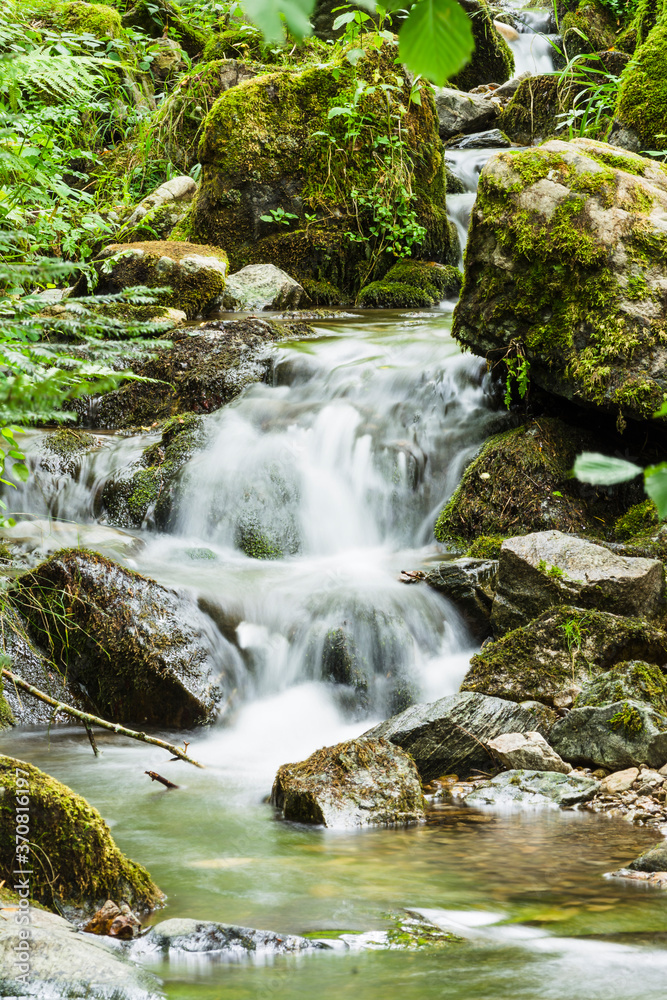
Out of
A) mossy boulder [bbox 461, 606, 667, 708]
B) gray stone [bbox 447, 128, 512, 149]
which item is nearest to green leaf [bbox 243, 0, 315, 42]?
mossy boulder [bbox 461, 606, 667, 708]

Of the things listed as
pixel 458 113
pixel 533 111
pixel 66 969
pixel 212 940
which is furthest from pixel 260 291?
pixel 66 969

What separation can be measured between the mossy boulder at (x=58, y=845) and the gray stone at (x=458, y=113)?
13.7m

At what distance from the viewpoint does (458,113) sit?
13.8 m

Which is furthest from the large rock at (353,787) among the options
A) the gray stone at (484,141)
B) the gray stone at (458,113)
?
the gray stone at (458,113)

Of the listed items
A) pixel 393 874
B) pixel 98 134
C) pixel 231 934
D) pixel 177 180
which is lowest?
pixel 393 874

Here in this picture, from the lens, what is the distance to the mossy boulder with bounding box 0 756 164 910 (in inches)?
84.8

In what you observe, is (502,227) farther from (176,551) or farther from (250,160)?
(250,160)

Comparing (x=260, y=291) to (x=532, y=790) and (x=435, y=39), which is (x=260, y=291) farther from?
(x=435, y=39)

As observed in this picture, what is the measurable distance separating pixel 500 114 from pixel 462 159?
2174 mm

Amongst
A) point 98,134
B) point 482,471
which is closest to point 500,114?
point 98,134

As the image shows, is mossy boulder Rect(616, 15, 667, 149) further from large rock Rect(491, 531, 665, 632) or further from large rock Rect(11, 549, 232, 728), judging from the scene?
large rock Rect(11, 549, 232, 728)

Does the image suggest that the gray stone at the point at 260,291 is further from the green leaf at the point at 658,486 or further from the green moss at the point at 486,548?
the green leaf at the point at 658,486

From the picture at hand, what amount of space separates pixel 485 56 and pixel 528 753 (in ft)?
50.3

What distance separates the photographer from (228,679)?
4.75 metres
